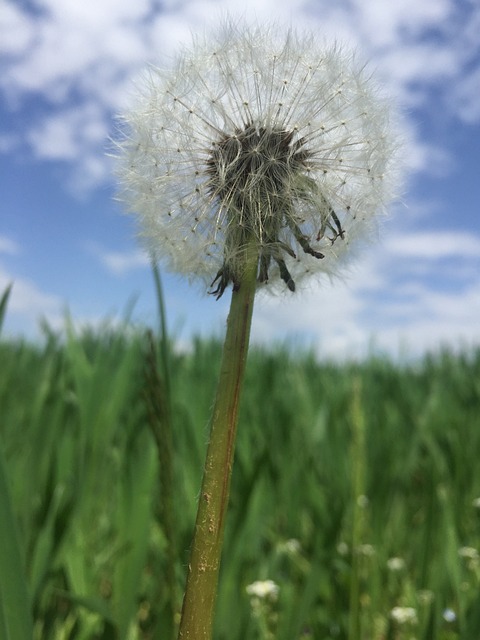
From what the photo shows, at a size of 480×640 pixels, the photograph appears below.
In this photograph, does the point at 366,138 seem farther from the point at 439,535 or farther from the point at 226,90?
the point at 439,535

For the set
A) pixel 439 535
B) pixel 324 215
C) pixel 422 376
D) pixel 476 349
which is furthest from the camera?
pixel 476 349

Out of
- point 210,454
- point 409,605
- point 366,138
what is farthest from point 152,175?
point 409,605

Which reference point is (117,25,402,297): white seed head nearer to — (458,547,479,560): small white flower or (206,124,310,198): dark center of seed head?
(206,124,310,198): dark center of seed head

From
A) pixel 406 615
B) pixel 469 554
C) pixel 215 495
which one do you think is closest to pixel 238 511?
pixel 406 615

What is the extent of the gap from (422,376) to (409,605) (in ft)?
16.5

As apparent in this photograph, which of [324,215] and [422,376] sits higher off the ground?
[422,376]

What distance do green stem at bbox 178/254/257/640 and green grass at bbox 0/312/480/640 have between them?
23cm

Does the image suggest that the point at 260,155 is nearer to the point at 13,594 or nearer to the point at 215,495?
the point at 215,495

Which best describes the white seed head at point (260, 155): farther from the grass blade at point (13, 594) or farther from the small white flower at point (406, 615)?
the small white flower at point (406, 615)

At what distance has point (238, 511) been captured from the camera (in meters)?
1.91

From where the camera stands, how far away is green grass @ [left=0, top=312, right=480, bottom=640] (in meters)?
1.59

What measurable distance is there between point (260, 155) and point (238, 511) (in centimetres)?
124

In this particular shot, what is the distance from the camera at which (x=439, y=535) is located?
2.45m

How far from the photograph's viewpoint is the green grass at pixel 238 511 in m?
1.59
